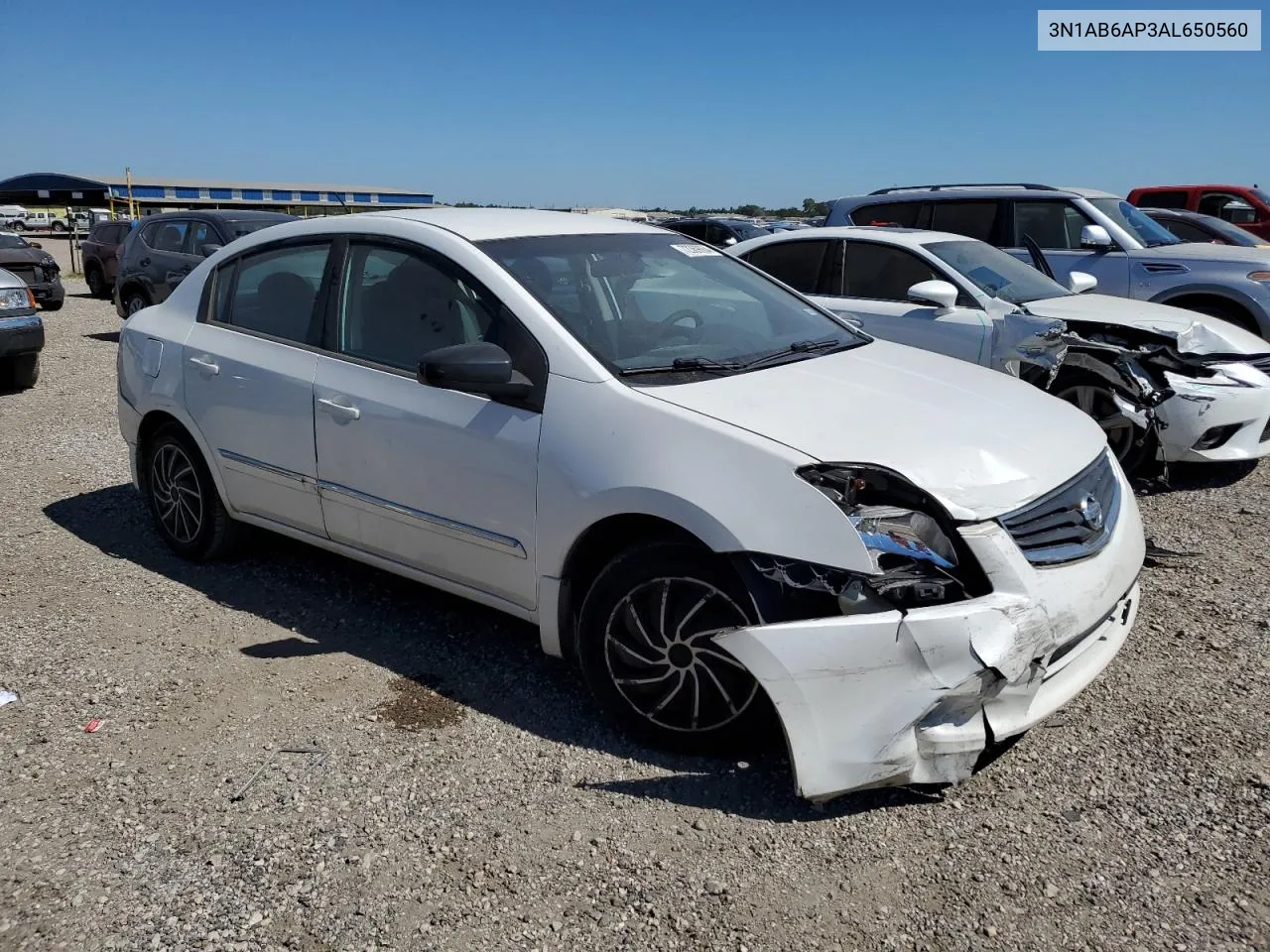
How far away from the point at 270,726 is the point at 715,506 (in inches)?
69.9

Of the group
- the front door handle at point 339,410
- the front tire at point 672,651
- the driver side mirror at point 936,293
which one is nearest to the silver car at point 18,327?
the front door handle at point 339,410

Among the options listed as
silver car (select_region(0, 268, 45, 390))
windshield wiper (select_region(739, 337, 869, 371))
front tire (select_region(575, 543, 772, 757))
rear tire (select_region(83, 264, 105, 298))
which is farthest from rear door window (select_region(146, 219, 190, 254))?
front tire (select_region(575, 543, 772, 757))

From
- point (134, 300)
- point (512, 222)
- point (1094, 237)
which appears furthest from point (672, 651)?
point (134, 300)

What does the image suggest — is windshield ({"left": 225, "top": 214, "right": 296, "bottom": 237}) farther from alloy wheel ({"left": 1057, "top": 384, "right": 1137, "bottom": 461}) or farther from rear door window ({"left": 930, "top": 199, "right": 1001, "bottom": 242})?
alloy wheel ({"left": 1057, "top": 384, "right": 1137, "bottom": 461})

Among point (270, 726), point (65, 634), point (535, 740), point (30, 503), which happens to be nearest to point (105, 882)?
point (270, 726)

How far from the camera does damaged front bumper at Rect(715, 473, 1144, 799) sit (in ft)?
8.95

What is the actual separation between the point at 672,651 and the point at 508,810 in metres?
0.68

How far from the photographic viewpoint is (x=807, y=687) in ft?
9.15

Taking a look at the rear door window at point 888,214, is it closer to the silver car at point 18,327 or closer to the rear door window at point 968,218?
the rear door window at point 968,218

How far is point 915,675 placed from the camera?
274 cm

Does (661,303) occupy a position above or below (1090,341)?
above

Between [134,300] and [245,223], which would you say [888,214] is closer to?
[245,223]

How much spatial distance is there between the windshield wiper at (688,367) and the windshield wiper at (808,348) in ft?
0.22

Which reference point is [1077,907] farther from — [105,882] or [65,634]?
[65,634]
